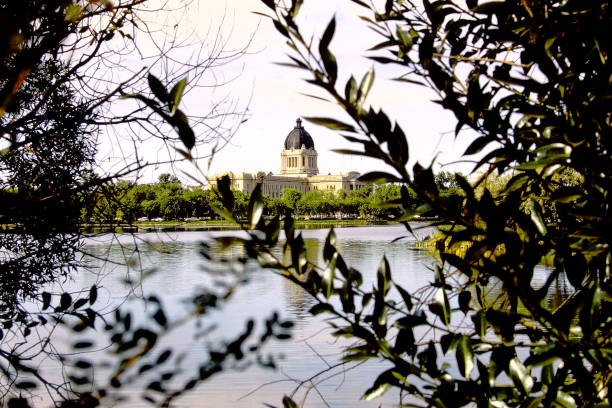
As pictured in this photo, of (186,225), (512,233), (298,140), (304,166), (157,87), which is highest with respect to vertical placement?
(298,140)

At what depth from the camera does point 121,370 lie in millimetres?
1165

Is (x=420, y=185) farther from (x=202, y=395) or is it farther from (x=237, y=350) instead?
A: (x=202, y=395)

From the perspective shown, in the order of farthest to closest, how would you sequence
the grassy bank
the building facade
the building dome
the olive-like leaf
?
the building dome
the building facade
the grassy bank
the olive-like leaf

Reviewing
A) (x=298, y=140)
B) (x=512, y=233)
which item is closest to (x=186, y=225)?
(x=512, y=233)

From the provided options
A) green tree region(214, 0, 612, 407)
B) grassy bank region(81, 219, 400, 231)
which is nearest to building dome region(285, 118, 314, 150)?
grassy bank region(81, 219, 400, 231)

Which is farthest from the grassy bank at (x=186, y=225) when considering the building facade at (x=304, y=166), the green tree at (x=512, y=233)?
the building facade at (x=304, y=166)

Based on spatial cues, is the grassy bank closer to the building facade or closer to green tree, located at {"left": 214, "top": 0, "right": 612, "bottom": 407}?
green tree, located at {"left": 214, "top": 0, "right": 612, "bottom": 407}

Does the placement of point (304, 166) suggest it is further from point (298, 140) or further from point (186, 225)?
point (186, 225)

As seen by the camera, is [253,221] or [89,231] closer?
[253,221]

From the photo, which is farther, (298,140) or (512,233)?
(298,140)

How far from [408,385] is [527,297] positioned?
30 centimetres

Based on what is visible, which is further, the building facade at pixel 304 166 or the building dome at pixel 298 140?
the building dome at pixel 298 140

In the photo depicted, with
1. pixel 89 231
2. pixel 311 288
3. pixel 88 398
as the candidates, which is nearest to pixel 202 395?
pixel 89 231

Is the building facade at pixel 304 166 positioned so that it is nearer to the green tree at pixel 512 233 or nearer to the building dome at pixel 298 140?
the building dome at pixel 298 140
